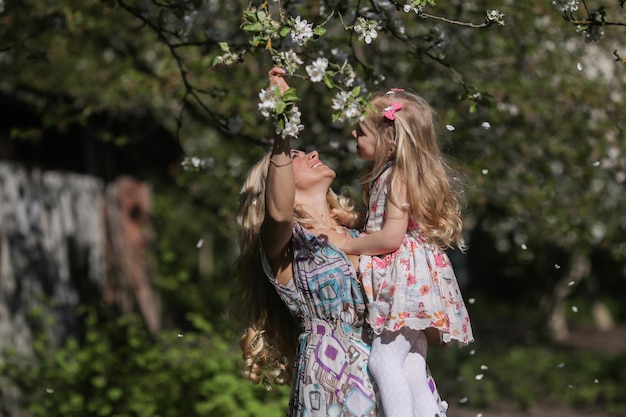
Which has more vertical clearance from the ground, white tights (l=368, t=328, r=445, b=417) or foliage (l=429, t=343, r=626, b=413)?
white tights (l=368, t=328, r=445, b=417)

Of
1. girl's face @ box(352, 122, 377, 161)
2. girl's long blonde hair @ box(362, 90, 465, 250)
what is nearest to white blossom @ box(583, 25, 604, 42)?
girl's long blonde hair @ box(362, 90, 465, 250)

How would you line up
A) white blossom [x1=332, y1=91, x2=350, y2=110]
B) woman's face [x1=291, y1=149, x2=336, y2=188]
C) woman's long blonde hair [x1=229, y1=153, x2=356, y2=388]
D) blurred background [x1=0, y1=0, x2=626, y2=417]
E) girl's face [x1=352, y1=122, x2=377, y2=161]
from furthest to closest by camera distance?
blurred background [x1=0, y1=0, x2=626, y2=417]
woman's long blonde hair [x1=229, y1=153, x2=356, y2=388]
woman's face [x1=291, y1=149, x2=336, y2=188]
girl's face [x1=352, y1=122, x2=377, y2=161]
white blossom [x1=332, y1=91, x2=350, y2=110]

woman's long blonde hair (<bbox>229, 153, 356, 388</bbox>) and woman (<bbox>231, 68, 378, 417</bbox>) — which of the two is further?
woman's long blonde hair (<bbox>229, 153, 356, 388</bbox>)

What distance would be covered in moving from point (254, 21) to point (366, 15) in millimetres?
1649

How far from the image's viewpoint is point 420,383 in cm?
337

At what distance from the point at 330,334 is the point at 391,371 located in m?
0.29

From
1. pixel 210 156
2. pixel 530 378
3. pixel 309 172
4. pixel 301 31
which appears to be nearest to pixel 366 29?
pixel 301 31

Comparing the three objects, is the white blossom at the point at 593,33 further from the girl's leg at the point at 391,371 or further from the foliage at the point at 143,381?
the foliage at the point at 143,381

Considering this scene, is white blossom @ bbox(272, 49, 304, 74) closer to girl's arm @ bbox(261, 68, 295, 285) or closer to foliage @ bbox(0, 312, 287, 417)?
girl's arm @ bbox(261, 68, 295, 285)

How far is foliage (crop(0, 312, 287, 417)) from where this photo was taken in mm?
6195

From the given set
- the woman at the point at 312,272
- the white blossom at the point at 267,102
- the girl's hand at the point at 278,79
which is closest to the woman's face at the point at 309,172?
the woman at the point at 312,272

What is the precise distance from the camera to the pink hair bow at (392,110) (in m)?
3.36

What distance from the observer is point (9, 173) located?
7.93 meters

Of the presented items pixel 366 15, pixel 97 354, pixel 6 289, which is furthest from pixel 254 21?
pixel 6 289
